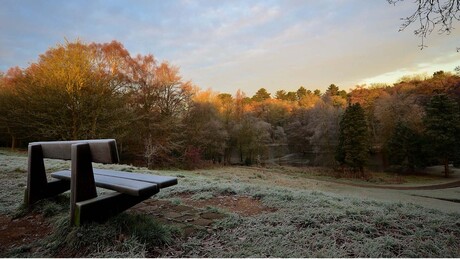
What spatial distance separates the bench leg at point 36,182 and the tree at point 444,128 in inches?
1309

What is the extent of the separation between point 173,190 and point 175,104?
23.7 metres

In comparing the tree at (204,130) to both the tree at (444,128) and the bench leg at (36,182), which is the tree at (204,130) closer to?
the tree at (444,128)

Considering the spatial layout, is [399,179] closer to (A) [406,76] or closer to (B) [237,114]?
(B) [237,114]

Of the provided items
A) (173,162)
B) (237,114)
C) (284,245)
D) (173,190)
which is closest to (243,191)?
(173,190)

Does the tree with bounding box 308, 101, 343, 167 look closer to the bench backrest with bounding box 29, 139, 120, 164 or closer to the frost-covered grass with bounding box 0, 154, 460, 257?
the frost-covered grass with bounding box 0, 154, 460, 257

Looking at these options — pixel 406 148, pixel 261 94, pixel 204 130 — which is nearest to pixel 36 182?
pixel 204 130

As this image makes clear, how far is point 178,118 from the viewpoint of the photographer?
27.8 m

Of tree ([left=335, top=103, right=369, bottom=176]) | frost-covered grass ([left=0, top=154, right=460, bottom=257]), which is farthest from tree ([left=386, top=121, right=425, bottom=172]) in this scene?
frost-covered grass ([left=0, top=154, right=460, bottom=257])

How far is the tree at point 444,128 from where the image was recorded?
26.0m

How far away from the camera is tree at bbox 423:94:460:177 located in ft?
85.3

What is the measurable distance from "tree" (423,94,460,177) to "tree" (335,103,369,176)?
6.91 metres

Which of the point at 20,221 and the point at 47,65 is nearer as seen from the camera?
the point at 20,221

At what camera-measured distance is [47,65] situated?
17328mm

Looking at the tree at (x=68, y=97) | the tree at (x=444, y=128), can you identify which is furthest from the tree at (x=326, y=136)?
the tree at (x=68, y=97)
